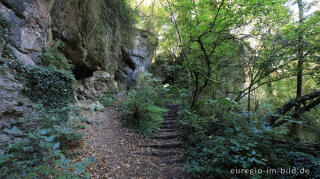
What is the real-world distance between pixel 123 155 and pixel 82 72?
6589 millimetres

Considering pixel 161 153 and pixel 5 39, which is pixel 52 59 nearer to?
pixel 5 39

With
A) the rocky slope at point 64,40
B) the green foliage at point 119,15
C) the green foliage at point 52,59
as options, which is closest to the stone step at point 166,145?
the rocky slope at point 64,40

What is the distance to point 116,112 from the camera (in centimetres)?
701

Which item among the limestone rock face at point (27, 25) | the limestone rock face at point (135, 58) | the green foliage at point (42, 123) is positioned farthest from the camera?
the limestone rock face at point (135, 58)

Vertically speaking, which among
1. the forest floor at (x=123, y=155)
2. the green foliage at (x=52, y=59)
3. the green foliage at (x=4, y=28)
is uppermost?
the green foliage at (x=4, y=28)

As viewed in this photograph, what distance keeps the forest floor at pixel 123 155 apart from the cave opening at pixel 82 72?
401 centimetres

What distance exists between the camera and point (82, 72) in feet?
27.1

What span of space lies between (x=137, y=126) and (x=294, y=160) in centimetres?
460

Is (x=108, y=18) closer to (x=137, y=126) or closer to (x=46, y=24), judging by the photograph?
(x=46, y=24)

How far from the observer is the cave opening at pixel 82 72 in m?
7.76

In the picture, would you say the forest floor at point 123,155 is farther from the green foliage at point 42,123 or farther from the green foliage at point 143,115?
the green foliage at point 42,123

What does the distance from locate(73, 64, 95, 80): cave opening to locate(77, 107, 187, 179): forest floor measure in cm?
401

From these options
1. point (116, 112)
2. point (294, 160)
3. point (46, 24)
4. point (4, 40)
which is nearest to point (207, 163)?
point (294, 160)

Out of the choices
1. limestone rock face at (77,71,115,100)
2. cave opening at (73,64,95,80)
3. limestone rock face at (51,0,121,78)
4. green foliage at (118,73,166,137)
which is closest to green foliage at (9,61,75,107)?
limestone rock face at (51,0,121,78)
